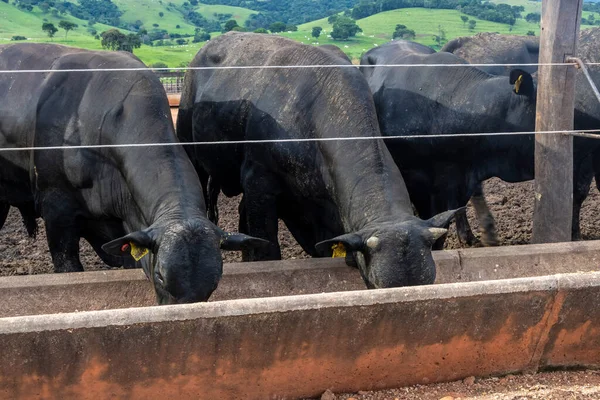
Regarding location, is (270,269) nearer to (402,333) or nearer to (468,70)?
(402,333)

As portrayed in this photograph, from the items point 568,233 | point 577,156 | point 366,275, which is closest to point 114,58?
point 366,275

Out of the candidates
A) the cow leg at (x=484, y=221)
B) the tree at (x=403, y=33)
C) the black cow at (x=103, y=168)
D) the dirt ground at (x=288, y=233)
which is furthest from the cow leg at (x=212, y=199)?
the tree at (x=403, y=33)

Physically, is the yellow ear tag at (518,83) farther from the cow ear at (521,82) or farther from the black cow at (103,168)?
the black cow at (103,168)

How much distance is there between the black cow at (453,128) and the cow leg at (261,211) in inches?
72.2

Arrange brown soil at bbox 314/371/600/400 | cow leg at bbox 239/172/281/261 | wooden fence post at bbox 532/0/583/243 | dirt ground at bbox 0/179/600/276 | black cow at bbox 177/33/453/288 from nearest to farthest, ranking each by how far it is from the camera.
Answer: brown soil at bbox 314/371/600/400
black cow at bbox 177/33/453/288
wooden fence post at bbox 532/0/583/243
cow leg at bbox 239/172/281/261
dirt ground at bbox 0/179/600/276

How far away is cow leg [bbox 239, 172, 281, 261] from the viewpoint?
21.0 ft

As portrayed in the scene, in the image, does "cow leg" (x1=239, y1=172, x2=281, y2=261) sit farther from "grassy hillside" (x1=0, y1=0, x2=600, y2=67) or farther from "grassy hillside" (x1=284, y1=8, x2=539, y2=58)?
"grassy hillside" (x1=284, y1=8, x2=539, y2=58)

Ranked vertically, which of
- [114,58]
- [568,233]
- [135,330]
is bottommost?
[568,233]

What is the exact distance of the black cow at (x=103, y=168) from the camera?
4633mm

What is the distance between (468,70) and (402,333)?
180 inches

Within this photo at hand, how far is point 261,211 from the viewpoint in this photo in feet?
21.0

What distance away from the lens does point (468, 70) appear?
25.7 feet

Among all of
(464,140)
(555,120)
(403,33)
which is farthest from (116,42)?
(403,33)

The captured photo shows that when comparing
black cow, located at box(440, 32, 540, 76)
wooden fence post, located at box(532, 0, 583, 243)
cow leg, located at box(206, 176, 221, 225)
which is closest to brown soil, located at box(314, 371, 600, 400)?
wooden fence post, located at box(532, 0, 583, 243)
